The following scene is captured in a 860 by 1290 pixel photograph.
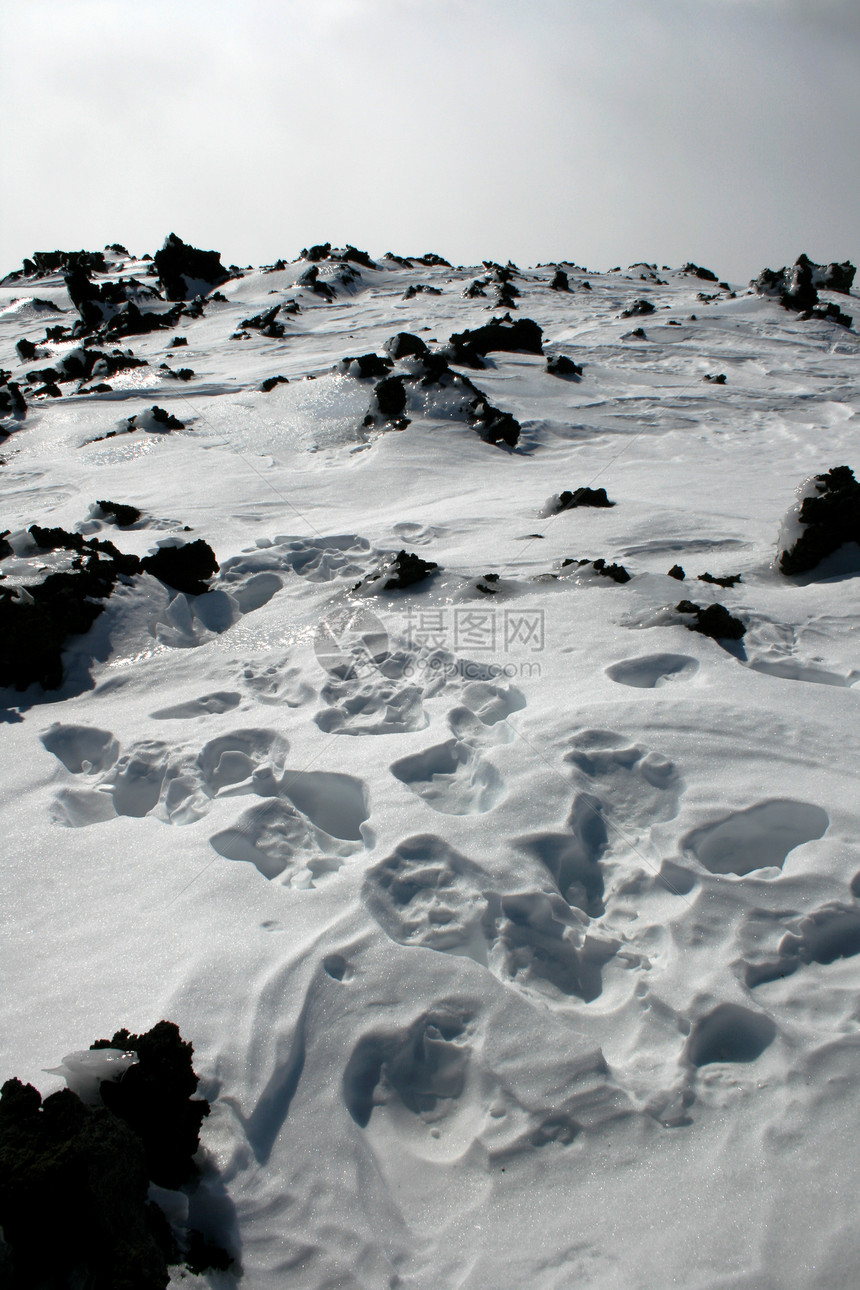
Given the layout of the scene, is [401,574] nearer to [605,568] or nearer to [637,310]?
[605,568]

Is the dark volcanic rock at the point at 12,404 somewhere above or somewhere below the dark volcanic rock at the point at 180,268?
below

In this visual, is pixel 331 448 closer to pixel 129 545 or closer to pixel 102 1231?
pixel 129 545

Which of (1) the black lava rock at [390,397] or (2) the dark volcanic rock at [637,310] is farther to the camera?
(2) the dark volcanic rock at [637,310]

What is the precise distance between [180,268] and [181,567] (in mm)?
15932

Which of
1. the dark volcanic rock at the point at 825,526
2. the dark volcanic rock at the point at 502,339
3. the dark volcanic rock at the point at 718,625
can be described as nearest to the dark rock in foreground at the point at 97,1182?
the dark volcanic rock at the point at 718,625

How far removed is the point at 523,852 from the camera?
7.98ft

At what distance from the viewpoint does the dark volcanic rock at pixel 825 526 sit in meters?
4.18

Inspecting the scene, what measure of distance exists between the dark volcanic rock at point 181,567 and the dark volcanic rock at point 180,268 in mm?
15378

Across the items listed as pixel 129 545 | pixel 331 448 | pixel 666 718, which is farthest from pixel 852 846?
pixel 331 448

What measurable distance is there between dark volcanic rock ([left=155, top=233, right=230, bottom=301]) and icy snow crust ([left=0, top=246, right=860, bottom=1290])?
14.6 meters

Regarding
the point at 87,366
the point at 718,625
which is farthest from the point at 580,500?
the point at 87,366

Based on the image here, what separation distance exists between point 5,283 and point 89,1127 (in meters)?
28.7

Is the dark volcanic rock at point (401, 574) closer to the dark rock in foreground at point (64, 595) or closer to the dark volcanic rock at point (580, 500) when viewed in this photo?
the dark rock in foreground at point (64, 595)

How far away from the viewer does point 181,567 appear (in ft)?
14.6
